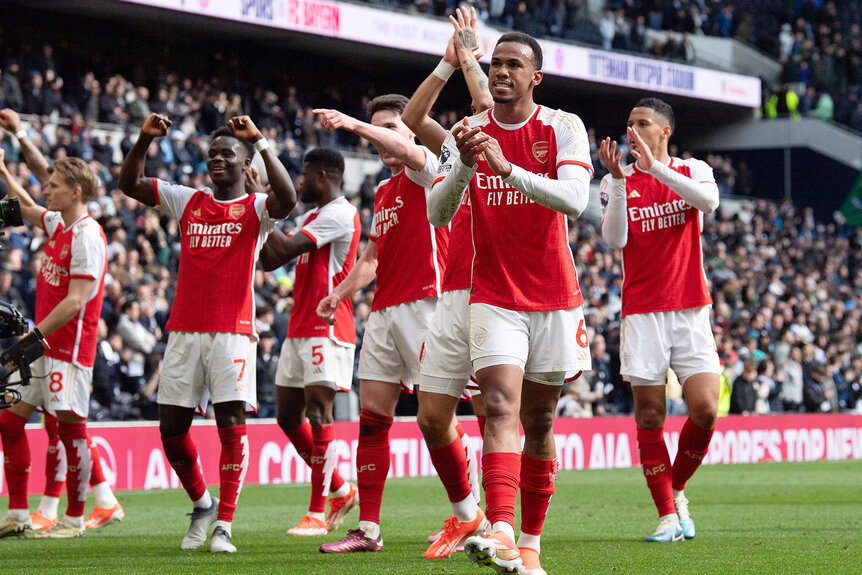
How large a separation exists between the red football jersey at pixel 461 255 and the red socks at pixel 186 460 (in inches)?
86.5

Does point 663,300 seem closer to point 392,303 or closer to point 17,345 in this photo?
point 392,303

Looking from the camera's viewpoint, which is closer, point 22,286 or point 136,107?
point 22,286

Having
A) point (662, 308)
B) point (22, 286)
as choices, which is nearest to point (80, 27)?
point (22, 286)

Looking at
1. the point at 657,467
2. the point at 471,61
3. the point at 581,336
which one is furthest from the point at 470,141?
the point at 657,467

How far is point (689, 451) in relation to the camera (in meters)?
7.83

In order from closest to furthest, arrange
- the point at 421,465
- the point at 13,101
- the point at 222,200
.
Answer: the point at 222,200 → the point at 421,465 → the point at 13,101

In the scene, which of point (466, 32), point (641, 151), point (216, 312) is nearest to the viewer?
point (466, 32)

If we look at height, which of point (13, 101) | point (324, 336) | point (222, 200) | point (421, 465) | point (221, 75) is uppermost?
point (221, 75)

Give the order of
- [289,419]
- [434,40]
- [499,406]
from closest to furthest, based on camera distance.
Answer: [499,406], [289,419], [434,40]

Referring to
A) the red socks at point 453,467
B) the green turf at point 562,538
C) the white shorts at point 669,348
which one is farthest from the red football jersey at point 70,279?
the white shorts at point 669,348

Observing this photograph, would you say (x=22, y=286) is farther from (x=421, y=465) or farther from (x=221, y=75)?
(x=221, y=75)

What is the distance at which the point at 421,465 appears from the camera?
1611 cm

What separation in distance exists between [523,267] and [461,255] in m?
0.51

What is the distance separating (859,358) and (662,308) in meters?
18.9
